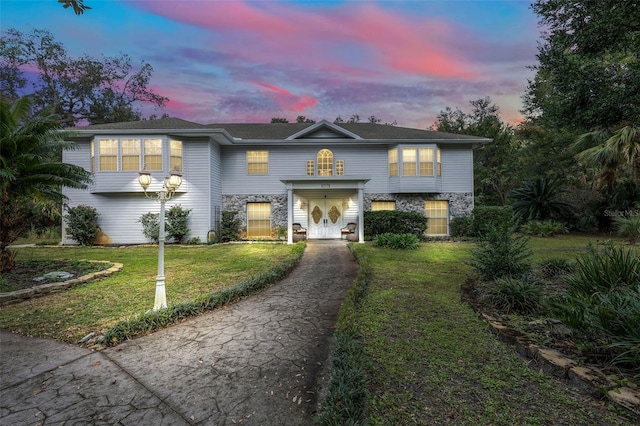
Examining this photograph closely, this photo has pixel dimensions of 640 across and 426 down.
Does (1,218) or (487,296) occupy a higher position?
(1,218)

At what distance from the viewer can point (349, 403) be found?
2129 mm

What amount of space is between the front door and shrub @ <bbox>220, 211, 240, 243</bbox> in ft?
13.3

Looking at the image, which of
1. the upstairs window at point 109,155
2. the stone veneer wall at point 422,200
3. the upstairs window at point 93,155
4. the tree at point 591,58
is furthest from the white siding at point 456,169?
the upstairs window at point 93,155

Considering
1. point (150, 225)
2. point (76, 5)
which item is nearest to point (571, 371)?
point (76, 5)

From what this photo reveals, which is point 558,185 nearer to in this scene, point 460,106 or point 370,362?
point 460,106

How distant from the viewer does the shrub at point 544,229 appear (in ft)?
47.7

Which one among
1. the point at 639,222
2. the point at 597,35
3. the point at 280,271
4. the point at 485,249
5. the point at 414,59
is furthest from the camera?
the point at 414,59

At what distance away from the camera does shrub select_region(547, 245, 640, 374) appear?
2.65m

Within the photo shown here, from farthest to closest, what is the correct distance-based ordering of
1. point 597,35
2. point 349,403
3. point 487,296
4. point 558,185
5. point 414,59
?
point 558,185 < point 414,59 < point 597,35 < point 487,296 < point 349,403

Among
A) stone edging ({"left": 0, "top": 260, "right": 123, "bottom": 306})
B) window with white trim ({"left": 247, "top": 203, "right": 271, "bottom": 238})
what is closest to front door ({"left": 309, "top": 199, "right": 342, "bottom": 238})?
window with white trim ({"left": 247, "top": 203, "right": 271, "bottom": 238})

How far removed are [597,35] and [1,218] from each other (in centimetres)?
1463

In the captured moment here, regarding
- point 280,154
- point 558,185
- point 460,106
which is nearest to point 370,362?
point 280,154

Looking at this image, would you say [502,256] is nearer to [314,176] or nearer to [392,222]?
[392,222]

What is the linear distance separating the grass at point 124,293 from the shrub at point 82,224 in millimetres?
3691
